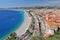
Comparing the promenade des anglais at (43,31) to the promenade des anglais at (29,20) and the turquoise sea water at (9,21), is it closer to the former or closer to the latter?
the promenade des anglais at (29,20)

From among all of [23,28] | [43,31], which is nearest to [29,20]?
[23,28]

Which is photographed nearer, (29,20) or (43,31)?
(43,31)

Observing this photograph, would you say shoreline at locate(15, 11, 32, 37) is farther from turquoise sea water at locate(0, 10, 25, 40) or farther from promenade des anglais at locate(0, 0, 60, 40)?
turquoise sea water at locate(0, 10, 25, 40)

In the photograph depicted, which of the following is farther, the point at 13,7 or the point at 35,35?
the point at 13,7

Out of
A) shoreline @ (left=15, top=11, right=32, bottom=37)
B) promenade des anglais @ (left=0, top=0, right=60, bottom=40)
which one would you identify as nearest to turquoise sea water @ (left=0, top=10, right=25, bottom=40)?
promenade des anglais @ (left=0, top=0, right=60, bottom=40)

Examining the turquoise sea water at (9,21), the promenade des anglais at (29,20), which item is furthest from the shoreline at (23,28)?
the turquoise sea water at (9,21)

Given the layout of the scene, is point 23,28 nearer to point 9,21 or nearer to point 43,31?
point 9,21

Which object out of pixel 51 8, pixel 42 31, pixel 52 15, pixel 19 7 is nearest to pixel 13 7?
pixel 19 7

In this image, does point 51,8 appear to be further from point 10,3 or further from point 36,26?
point 36,26

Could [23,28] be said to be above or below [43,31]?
below

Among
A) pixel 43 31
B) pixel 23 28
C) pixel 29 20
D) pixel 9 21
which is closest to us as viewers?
pixel 43 31
